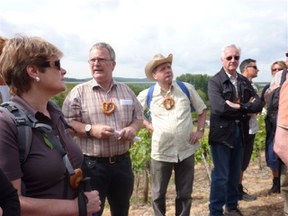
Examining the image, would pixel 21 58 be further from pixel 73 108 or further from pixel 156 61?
pixel 156 61

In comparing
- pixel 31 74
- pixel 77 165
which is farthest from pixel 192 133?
pixel 31 74

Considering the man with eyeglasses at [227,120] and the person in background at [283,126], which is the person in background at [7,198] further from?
the man with eyeglasses at [227,120]

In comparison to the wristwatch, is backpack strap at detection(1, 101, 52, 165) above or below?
above

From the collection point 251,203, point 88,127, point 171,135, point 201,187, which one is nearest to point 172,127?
point 171,135

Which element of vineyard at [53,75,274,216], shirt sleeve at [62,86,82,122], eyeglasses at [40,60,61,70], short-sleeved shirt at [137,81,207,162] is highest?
eyeglasses at [40,60,61,70]

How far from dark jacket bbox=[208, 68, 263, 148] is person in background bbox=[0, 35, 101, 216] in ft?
7.99

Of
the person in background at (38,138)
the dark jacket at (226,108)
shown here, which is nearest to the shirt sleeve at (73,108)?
the person in background at (38,138)

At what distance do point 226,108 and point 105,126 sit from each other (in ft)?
5.61

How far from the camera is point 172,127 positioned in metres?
3.92

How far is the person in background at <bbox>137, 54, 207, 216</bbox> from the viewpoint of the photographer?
3.93m

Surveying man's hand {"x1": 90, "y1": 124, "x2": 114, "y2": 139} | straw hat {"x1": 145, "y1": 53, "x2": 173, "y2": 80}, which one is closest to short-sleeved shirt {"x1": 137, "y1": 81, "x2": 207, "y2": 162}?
straw hat {"x1": 145, "y1": 53, "x2": 173, "y2": 80}

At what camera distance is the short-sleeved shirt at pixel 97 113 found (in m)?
3.13

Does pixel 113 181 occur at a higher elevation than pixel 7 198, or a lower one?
lower

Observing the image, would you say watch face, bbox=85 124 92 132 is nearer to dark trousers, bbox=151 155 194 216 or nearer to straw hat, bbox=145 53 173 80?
dark trousers, bbox=151 155 194 216
